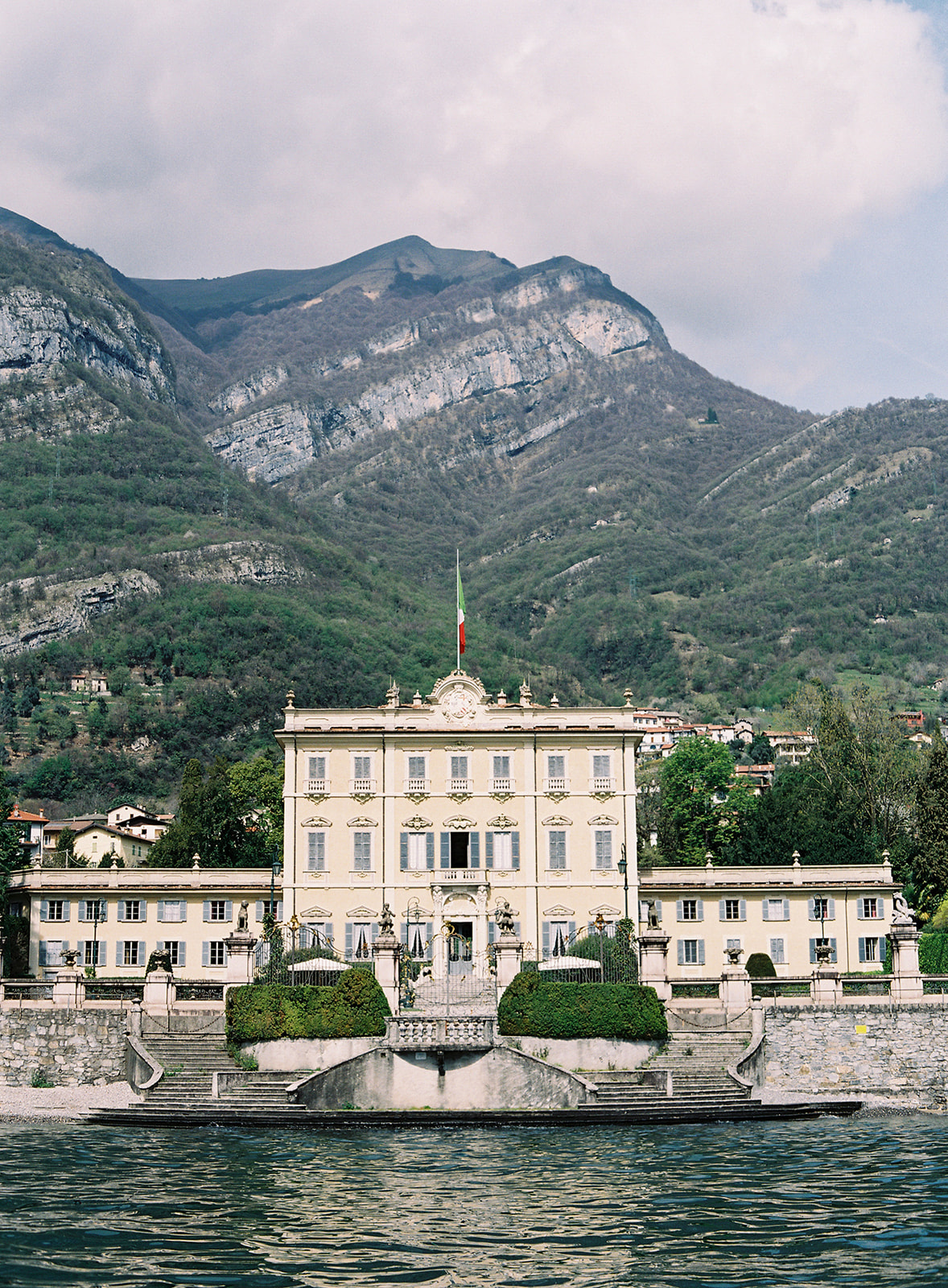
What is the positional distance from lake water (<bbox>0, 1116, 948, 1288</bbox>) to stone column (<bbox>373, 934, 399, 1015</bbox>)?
6827 mm

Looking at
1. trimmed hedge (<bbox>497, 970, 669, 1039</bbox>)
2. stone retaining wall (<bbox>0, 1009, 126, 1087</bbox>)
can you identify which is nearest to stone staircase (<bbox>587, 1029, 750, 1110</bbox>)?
trimmed hedge (<bbox>497, 970, 669, 1039</bbox>)

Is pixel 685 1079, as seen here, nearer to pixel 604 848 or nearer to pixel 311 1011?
pixel 311 1011

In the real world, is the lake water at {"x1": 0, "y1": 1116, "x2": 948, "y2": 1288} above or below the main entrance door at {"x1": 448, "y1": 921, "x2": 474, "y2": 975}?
below

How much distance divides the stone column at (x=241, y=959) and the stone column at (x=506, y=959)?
25.4 ft

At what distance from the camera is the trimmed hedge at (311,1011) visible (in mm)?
43688

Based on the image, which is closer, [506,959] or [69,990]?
[506,959]

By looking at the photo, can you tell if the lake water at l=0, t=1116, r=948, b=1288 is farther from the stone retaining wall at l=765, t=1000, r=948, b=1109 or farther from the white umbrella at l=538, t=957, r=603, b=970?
the white umbrella at l=538, t=957, r=603, b=970

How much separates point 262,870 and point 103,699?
93.4m

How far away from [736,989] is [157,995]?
17.6 m

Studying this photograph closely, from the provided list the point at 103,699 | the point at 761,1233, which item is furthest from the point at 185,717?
the point at 761,1233

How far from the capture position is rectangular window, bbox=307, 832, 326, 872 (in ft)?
209

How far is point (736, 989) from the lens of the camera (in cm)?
4581

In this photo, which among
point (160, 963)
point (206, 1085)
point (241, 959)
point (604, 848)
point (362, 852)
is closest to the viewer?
point (206, 1085)

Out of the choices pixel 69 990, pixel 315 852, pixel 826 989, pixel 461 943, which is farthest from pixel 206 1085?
pixel 315 852
